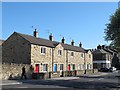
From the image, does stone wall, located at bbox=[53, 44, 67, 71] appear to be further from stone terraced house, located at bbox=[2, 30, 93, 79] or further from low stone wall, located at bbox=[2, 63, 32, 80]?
low stone wall, located at bbox=[2, 63, 32, 80]

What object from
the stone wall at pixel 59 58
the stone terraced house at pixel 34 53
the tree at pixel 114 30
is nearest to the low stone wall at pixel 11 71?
the stone terraced house at pixel 34 53

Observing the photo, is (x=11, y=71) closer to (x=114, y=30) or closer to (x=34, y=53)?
(x=34, y=53)

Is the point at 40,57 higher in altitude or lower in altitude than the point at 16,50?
lower

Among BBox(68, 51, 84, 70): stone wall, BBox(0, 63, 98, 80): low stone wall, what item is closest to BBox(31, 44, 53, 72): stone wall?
BBox(0, 63, 98, 80): low stone wall

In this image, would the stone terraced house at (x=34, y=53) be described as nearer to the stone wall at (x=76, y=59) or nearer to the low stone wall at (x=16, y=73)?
the low stone wall at (x=16, y=73)

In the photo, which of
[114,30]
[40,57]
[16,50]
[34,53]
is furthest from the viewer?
[40,57]

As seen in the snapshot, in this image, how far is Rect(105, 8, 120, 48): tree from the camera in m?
31.9

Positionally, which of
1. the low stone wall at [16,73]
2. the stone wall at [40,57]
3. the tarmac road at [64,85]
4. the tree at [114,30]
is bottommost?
the tarmac road at [64,85]

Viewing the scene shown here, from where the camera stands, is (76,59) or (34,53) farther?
(76,59)

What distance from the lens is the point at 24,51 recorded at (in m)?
41.8

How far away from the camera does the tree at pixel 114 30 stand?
1257 inches

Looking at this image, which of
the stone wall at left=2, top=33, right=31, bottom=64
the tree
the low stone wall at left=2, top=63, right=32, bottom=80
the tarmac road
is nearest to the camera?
the tarmac road

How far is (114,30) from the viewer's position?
3253cm

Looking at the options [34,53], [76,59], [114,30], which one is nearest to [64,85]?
[114,30]
